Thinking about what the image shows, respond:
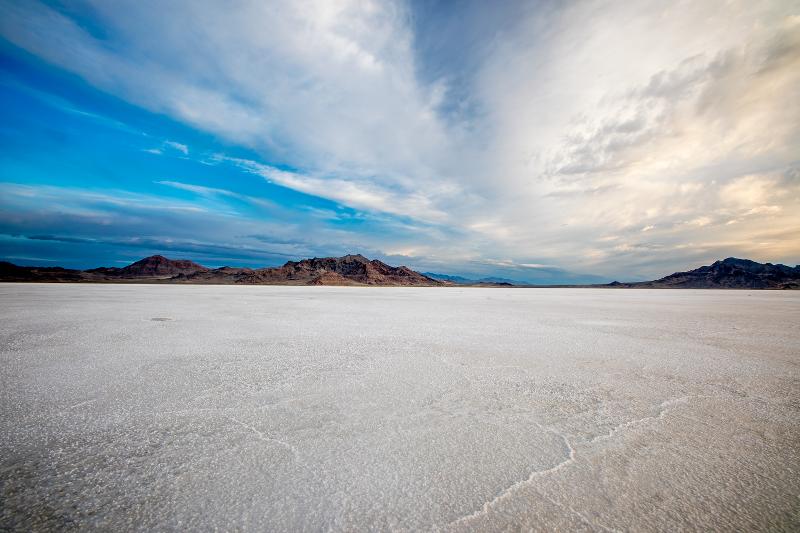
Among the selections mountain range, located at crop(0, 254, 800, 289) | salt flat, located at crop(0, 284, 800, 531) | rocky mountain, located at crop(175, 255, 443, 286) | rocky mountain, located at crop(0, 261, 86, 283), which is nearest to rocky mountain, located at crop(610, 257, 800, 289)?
mountain range, located at crop(0, 254, 800, 289)

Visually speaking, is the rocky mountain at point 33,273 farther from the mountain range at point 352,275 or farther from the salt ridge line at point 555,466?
the salt ridge line at point 555,466

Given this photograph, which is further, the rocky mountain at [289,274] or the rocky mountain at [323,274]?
the rocky mountain at [323,274]

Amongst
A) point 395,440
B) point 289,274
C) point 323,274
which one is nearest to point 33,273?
point 289,274

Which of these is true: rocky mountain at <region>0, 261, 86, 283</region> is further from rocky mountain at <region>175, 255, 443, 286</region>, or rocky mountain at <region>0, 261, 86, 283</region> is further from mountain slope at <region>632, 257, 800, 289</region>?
mountain slope at <region>632, 257, 800, 289</region>

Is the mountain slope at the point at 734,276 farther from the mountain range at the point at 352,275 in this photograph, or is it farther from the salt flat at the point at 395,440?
the salt flat at the point at 395,440

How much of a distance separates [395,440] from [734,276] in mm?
173133

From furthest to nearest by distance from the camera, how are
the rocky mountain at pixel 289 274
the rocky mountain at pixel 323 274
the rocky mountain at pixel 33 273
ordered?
the rocky mountain at pixel 323 274 < the rocky mountain at pixel 289 274 < the rocky mountain at pixel 33 273

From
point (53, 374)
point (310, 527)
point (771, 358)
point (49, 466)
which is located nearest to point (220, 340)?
point (53, 374)

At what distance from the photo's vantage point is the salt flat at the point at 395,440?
5.83 feet

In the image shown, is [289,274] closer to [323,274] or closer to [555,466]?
[323,274]

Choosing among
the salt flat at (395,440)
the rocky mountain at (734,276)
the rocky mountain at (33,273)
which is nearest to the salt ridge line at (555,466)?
the salt flat at (395,440)

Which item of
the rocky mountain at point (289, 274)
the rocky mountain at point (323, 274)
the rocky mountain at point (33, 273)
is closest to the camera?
the rocky mountain at point (33, 273)

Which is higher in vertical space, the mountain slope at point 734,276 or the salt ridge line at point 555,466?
the mountain slope at point 734,276

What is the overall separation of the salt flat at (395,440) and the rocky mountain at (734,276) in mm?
155093
